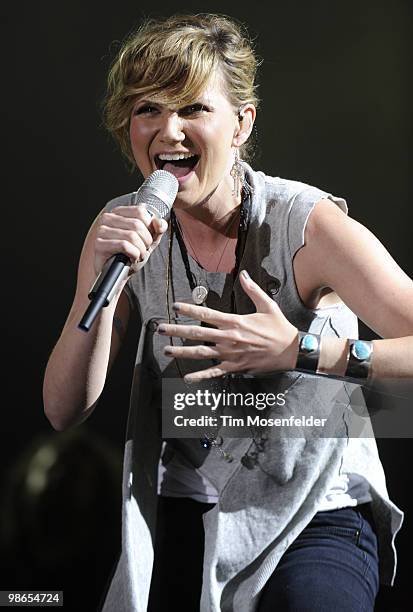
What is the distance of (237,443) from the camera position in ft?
4.50

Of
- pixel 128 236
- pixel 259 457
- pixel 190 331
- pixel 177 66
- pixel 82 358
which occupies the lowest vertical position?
pixel 259 457

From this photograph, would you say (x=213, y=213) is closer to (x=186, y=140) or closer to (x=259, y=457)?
(x=186, y=140)

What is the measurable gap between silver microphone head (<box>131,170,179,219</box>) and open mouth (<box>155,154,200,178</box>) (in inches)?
4.7

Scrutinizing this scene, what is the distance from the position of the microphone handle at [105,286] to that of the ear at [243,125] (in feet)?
1.57

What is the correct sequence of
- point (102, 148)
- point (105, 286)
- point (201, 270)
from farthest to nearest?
point (102, 148), point (201, 270), point (105, 286)

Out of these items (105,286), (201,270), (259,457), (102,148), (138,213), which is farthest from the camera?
(102,148)

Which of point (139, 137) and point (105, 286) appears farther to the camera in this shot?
point (139, 137)

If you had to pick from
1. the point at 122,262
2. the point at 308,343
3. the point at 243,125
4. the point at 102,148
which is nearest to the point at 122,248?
the point at 122,262

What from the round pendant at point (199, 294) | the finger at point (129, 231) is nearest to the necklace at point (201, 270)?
the round pendant at point (199, 294)

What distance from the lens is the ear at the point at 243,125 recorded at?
1.48m

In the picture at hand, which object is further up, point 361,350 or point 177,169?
point 177,169

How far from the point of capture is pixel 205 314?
110cm

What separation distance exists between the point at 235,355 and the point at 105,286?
0.20 m

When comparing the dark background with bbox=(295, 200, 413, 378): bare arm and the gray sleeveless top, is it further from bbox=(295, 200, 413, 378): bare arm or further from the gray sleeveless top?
bbox=(295, 200, 413, 378): bare arm
